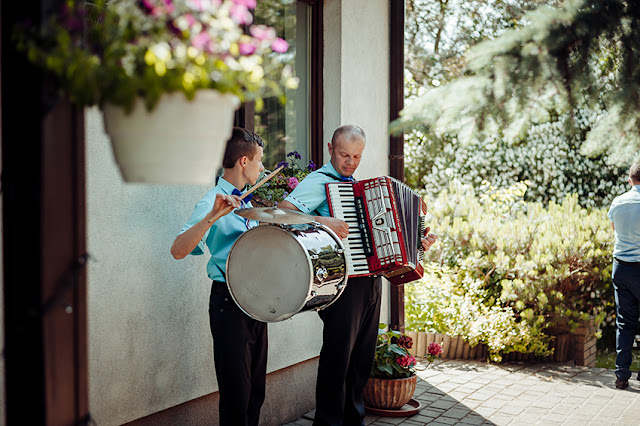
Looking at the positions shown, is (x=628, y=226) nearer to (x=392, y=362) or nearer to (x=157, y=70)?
(x=392, y=362)

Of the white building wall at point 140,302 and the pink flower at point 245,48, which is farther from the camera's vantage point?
the white building wall at point 140,302

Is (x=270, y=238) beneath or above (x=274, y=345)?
above

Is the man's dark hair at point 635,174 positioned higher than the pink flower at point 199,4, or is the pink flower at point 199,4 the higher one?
the pink flower at point 199,4

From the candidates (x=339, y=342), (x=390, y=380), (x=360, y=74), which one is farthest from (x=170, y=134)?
(x=360, y=74)

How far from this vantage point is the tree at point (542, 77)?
188cm

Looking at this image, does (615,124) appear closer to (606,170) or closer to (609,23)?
(609,23)

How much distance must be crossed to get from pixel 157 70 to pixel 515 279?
6.16m

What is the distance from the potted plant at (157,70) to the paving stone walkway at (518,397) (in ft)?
11.2

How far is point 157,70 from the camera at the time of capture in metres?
1.34

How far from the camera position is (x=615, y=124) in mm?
2041

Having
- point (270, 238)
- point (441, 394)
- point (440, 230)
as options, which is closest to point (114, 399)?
point (270, 238)

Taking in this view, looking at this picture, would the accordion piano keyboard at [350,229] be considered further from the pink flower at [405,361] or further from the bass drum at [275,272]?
the pink flower at [405,361]

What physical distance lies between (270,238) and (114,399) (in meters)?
1.16

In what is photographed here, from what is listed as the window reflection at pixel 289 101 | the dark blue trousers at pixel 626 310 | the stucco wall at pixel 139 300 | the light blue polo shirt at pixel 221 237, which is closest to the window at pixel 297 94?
the window reflection at pixel 289 101
